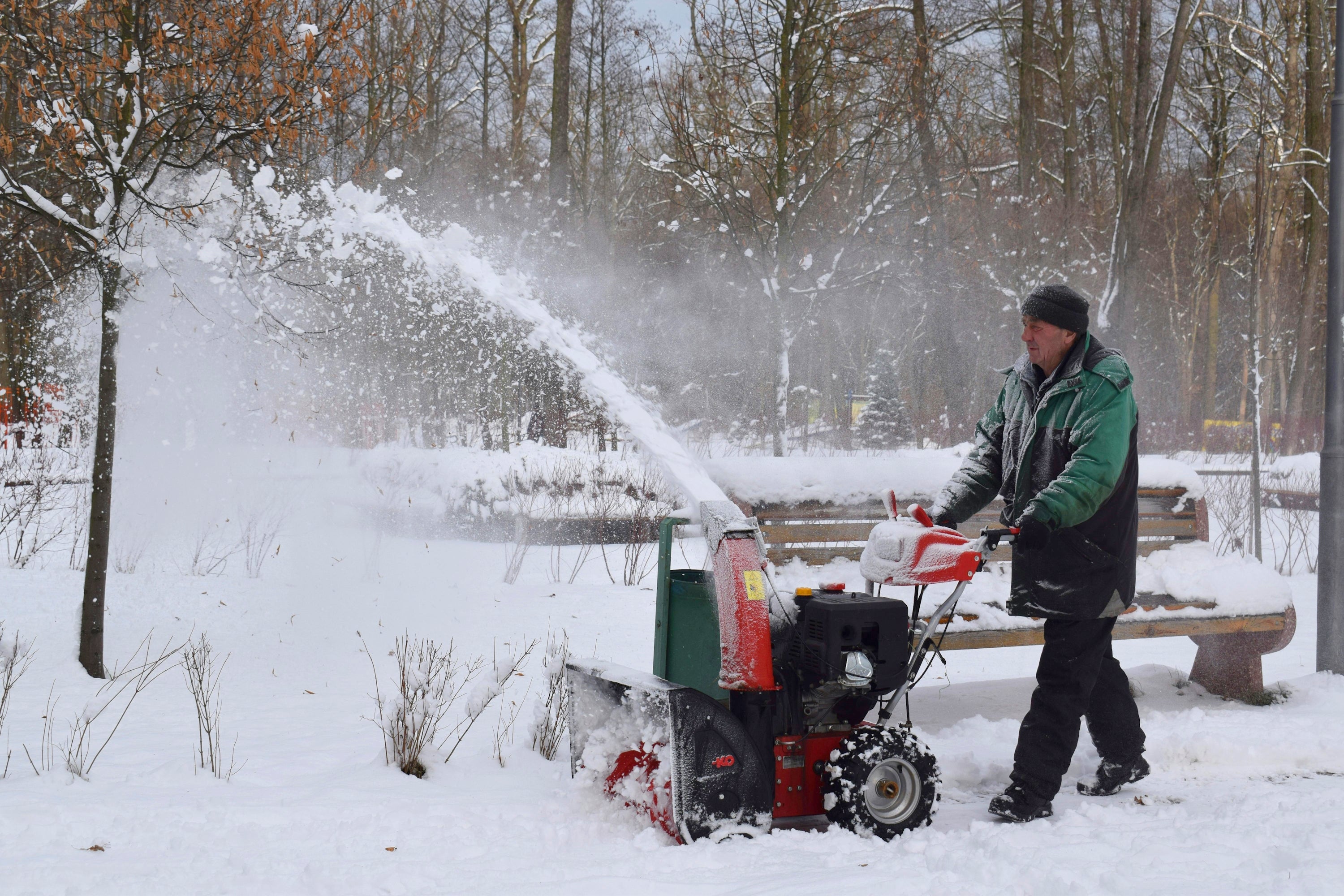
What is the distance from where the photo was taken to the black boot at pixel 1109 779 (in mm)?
3469

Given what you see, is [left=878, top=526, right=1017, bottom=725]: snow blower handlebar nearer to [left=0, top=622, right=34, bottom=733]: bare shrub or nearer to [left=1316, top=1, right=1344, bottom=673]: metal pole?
[left=1316, top=1, right=1344, bottom=673]: metal pole

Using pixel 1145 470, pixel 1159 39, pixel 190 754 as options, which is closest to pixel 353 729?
pixel 190 754

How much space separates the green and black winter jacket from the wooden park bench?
1.01 m

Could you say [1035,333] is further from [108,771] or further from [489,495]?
[489,495]

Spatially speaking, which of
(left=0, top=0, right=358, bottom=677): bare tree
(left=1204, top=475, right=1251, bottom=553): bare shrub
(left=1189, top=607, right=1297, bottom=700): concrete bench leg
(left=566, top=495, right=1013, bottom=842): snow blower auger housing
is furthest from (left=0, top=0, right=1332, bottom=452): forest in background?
(left=1189, top=607, right=1297, bottom=700): concrete bench leg

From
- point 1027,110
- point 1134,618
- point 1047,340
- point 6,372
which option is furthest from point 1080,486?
point 1027,110

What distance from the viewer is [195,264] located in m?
5.54

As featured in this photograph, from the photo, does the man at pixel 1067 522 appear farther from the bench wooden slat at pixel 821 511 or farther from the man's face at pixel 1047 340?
the bench wooden slat at pixel 821 511

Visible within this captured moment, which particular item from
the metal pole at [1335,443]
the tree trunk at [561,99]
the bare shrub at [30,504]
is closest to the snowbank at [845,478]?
the metal pole at [1335,443]

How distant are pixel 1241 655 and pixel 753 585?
3002 millimetres

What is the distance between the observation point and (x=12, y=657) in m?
3.83

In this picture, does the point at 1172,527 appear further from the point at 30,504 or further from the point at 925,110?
the point at 925,110

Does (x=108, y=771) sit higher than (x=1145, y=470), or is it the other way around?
(x=1145, y=470)

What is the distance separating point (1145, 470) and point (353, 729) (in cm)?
383
